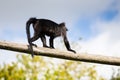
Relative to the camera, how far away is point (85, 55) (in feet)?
24.5

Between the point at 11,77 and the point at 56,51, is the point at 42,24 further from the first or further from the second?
the point at 11,77

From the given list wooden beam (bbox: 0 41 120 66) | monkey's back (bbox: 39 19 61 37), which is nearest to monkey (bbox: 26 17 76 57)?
monkey's back (bbox: 39 19 61 37)

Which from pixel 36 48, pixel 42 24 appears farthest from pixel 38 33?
pixel 36 48

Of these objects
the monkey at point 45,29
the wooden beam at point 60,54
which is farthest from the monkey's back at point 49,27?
the wooden beam at point 60,54

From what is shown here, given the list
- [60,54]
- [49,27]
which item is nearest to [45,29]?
[49,27]

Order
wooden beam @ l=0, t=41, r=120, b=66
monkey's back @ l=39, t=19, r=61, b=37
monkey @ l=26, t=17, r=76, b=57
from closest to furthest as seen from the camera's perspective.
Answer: wooden beam @ l=0, t=41, r=120, b=66
monkey @ l=26, t=17, r=76, b=57
monkey's back @ l=39, t=19, r=61, b=37

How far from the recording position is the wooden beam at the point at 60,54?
685 cm

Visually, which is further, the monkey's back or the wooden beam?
the monkey's back

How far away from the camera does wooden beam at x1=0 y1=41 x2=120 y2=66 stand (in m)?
6.85

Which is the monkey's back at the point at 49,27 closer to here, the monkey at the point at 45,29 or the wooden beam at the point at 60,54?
the monkey at the point at 45,29

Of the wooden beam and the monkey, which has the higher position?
the monkey

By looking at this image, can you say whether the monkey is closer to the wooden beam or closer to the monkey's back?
the monkey's back

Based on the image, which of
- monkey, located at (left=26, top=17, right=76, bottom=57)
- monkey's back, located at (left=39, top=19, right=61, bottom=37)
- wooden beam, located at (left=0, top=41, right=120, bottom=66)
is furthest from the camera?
monkey's back, located at (left=39, top=19, right=61, bottom=37)

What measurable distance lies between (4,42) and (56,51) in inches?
38.1
